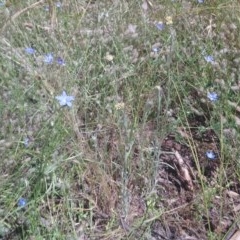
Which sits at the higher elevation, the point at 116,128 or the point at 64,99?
the point at 64,99

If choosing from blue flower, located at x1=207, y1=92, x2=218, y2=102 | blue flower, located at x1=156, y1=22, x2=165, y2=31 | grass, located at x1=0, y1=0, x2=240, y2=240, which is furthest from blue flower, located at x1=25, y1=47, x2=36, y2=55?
blue flower, located at x1=207, y1=92, x2=218, y2=102

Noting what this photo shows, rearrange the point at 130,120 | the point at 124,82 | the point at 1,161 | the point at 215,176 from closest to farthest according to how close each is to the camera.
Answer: the point at 1,161, the point at 215,176, the point at 130,120, the point at 124,82

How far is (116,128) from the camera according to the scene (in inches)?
94.1

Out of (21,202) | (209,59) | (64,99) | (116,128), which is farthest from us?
(209,59)

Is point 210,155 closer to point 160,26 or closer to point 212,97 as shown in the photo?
point 212,97

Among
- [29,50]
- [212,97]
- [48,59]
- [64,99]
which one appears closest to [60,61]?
[48,59]

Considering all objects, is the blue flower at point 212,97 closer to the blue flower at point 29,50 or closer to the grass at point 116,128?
the grass at point 116,128

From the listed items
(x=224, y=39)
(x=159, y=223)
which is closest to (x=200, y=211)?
(x=159, y=223)

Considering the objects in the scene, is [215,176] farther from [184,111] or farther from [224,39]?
[224,39]

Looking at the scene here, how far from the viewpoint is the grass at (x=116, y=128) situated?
2.17 meters

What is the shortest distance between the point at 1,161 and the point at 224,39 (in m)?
1.31

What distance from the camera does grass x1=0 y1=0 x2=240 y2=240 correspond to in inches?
85.3

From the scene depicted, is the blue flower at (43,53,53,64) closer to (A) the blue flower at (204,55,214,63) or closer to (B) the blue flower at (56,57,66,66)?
(B) the blue flower at (56,57,66,66)

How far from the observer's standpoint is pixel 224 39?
297 cm
